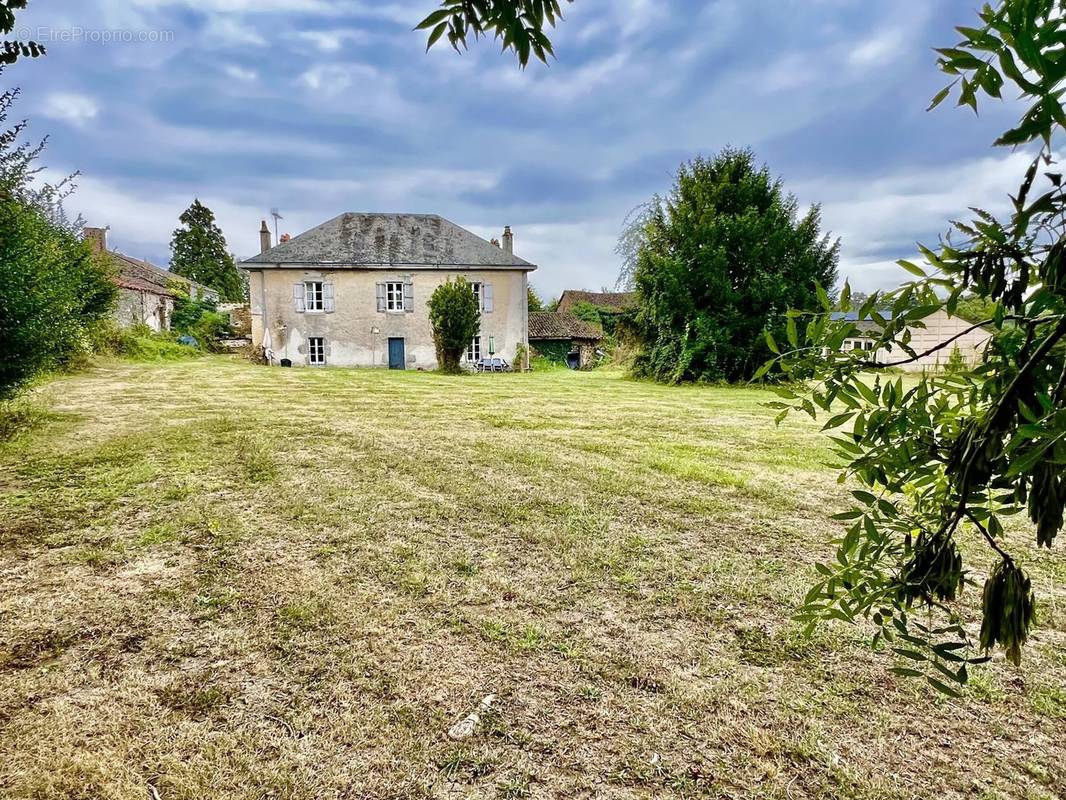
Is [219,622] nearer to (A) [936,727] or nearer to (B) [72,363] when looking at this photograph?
(A) [936,727]

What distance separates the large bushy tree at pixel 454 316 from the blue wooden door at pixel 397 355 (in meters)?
3.58

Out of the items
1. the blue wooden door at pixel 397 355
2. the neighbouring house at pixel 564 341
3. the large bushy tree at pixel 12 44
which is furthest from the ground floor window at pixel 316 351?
the large bushy tree at pixel 12 44

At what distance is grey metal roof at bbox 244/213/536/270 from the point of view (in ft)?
69.9

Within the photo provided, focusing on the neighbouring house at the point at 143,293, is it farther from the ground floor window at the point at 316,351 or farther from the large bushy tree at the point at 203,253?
the large bushy tree at the point at 203,253

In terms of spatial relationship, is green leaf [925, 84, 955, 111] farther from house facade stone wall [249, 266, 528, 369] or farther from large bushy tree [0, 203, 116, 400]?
house facade stone wall [249, 266, 528, 369]

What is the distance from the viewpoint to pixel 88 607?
2.41 metres

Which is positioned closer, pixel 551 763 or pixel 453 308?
pixel 551 763

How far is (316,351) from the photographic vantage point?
71.1 ft

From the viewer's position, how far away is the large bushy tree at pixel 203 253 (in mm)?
46469

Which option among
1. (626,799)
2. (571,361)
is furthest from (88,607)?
(571,361)

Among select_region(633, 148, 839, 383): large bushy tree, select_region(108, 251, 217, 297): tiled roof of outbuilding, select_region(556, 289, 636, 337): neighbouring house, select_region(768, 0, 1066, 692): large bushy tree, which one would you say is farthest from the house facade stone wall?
select_region(768, 0, 1066, 692): large bushy tree

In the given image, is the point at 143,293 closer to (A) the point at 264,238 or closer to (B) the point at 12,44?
(A) the point at 264,238

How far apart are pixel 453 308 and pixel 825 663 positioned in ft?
56.1

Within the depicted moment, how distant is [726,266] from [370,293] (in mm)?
14175
